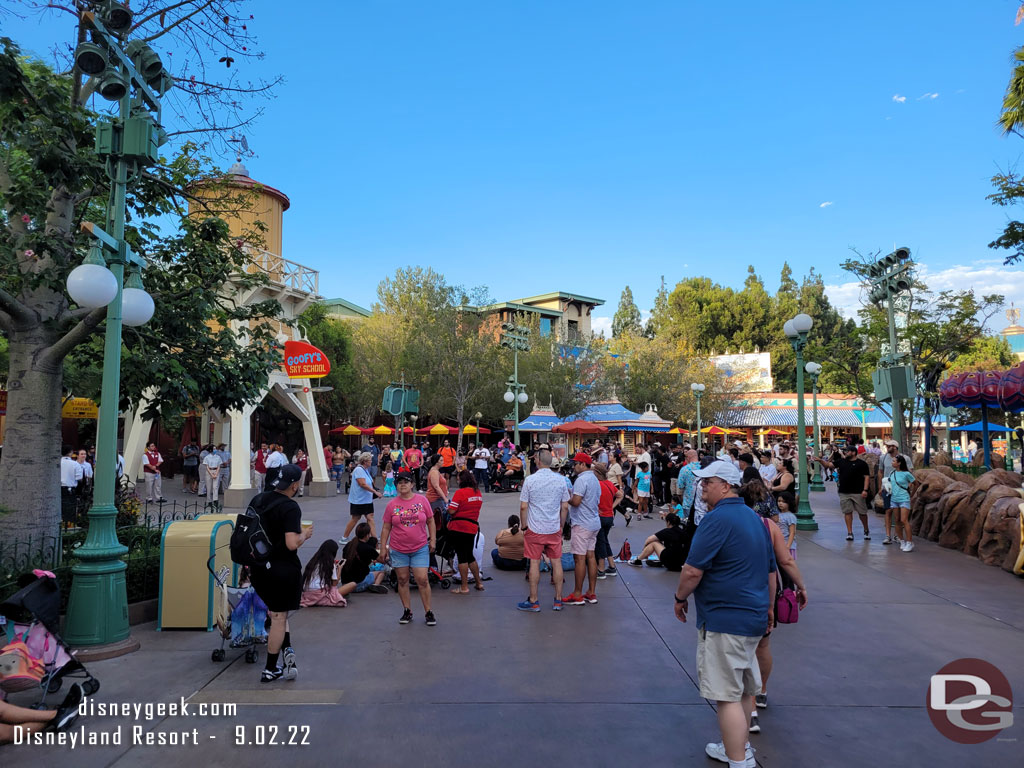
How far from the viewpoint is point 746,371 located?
4716 centimetres

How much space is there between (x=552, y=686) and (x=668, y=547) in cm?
513

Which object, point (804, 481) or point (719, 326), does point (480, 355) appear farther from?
point (719, 326)

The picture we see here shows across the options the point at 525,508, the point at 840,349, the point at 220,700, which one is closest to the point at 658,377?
the point at 840,349

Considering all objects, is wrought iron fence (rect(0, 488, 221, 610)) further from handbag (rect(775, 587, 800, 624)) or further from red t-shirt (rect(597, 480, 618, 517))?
handbag (rect(775, 587, 800, 624))

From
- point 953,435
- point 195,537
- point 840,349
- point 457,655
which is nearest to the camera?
point 457,655

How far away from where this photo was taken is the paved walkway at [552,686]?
3.93 m

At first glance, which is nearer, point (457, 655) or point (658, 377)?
point (457, 655)

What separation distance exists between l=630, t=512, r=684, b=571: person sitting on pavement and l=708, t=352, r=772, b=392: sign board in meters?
36.1

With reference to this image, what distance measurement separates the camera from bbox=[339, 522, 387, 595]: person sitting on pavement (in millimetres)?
8102

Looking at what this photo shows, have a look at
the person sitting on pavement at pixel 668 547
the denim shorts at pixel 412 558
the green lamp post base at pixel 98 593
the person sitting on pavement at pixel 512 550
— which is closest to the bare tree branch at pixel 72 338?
the green lamp post base at pixel 98 593

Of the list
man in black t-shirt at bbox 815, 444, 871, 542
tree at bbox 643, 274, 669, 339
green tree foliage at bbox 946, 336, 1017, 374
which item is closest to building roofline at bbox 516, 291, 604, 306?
tree at bbox 643, 274, 669, 339

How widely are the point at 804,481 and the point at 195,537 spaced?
11661mm

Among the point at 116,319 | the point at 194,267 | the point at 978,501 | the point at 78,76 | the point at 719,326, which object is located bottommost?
the point at 978,501

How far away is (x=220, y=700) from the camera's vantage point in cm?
466
